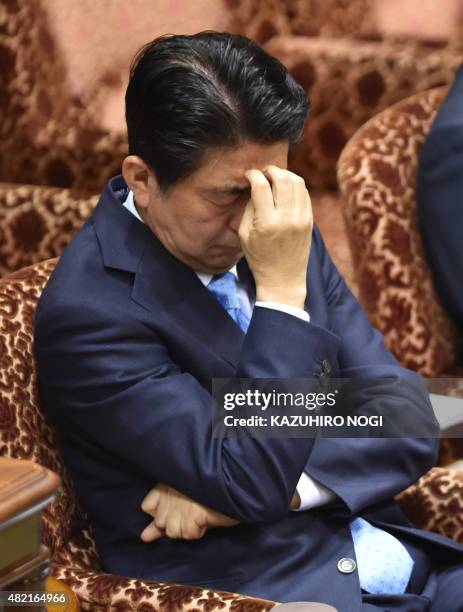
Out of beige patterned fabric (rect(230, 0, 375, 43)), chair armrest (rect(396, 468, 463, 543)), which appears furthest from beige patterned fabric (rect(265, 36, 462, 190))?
chair armrest (rect(396, 468, 463, 543))

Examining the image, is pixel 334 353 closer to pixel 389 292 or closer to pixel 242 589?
Result: pixel 242 589

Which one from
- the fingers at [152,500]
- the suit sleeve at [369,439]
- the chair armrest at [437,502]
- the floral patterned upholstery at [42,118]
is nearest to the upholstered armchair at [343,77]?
the floral patterned upholstery at [42,118]

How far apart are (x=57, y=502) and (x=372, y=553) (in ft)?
1.55

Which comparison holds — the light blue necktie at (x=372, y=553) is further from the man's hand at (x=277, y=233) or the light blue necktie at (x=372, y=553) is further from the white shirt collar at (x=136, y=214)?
the man's hand at (x=277, y=233)

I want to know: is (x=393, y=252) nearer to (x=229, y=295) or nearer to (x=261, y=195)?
(x=229, y=295)

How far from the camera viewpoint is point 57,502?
1.82 m

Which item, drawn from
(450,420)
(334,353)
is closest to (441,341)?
(450,420)

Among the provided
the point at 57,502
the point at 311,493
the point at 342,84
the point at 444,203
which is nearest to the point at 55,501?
the point at 57,502

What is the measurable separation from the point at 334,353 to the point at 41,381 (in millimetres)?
422

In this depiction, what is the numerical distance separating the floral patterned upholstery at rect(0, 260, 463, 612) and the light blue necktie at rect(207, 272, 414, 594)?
0.21m

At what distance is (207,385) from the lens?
1775 millimetres

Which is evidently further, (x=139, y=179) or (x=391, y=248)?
(x=391, y=248)

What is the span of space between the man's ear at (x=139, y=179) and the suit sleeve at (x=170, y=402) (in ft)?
0.59

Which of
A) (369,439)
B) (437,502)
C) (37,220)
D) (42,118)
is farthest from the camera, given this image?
(42,118)
